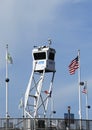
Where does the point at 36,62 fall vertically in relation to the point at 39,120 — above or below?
above

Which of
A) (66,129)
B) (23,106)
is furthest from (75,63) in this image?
(66,129)

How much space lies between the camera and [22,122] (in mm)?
71688

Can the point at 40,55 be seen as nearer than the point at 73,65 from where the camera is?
Yes

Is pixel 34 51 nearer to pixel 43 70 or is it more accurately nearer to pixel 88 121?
pixel 43 70

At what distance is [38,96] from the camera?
274ft

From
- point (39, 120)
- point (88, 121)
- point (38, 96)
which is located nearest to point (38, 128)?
point (39, 120)

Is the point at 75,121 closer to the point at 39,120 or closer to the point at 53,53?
the point at 39,120

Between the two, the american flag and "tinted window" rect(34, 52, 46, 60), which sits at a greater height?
"tinted window" rect(34, 52, 46, 60)

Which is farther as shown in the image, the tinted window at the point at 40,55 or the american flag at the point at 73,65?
the american flag at the point at 73,65

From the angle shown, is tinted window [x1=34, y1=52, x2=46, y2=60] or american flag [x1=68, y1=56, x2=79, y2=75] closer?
tinted window [x1=34, y1=52, x2=46, y2=60]

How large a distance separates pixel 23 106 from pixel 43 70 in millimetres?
6183

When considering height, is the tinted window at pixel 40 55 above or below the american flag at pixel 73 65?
above

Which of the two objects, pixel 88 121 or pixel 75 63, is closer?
pixel 88 121

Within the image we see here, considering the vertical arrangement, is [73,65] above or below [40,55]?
below
